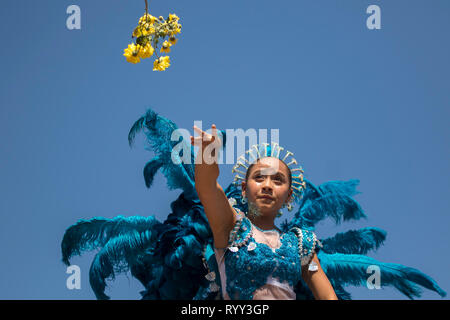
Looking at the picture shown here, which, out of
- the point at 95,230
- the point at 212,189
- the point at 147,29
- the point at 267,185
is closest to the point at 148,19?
the point at 147,29

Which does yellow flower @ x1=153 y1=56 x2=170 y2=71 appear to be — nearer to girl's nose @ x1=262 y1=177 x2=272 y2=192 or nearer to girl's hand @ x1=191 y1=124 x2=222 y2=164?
girl's hand @ x1=191 y1=124 x2=222 y2=164

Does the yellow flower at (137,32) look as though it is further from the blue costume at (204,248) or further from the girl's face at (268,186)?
the girl's face at (268,186)

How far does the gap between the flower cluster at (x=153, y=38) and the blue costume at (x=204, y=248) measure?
45.0 inches

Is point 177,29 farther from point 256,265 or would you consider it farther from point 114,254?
point 114,254

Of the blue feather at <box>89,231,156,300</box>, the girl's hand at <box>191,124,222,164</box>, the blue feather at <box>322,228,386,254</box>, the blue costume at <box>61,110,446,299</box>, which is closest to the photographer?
the girl's hand at <box>191,124,222,164</box>

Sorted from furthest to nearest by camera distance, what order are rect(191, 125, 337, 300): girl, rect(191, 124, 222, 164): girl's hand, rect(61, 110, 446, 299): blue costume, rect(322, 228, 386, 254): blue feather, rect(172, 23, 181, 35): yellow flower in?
rect(322, 228, 386, 254): blue feather, rect(61, 110, 446, 299): blue costume, rect(191, 125, 337, 300): girl, rect(191, 124, 222, 164): girl's hand, rect(172, 23, 181, 35): yellow flower

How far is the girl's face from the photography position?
531 cm

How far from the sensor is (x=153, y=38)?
4594 millimetres

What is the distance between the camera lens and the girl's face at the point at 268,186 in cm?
531

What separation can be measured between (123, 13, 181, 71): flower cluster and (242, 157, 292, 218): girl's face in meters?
1.27

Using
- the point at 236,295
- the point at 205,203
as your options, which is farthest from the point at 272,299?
the point at 205,203

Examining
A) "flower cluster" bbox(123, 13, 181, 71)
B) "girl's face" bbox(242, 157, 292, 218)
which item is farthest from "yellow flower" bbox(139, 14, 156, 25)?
"girl's face" bbox(242, 157, 292, 218)

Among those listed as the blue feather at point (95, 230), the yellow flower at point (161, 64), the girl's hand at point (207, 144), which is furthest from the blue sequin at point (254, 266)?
the yellow flower at point (161, 64)
